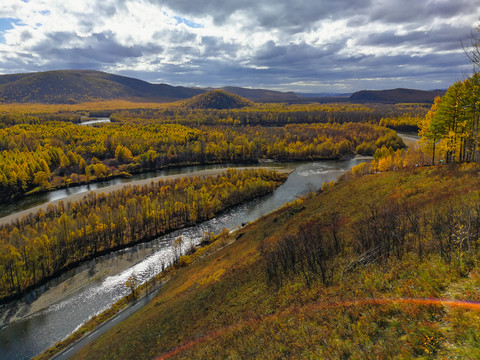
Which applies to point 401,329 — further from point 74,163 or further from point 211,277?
point 74,163

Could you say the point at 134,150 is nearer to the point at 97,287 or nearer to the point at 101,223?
the point at 101,223

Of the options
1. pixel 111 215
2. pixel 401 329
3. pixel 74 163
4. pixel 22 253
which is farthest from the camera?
pixel 74 163

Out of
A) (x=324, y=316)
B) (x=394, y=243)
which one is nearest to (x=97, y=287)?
(x=324, y=316)

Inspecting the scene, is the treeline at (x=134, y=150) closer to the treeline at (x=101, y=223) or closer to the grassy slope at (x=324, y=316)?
the treeline at (x=101, y=223)

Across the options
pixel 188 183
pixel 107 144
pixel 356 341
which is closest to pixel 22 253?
pixel 188 183

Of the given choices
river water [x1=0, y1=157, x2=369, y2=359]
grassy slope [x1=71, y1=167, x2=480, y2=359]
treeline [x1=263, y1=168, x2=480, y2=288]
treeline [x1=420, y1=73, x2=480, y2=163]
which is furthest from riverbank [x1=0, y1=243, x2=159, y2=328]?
treeline [x1=420, y1=73, x2=480, y2=163]

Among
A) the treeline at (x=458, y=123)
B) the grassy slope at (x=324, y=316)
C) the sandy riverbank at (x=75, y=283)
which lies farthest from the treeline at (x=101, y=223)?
the treeline at (x=458, y=123)
